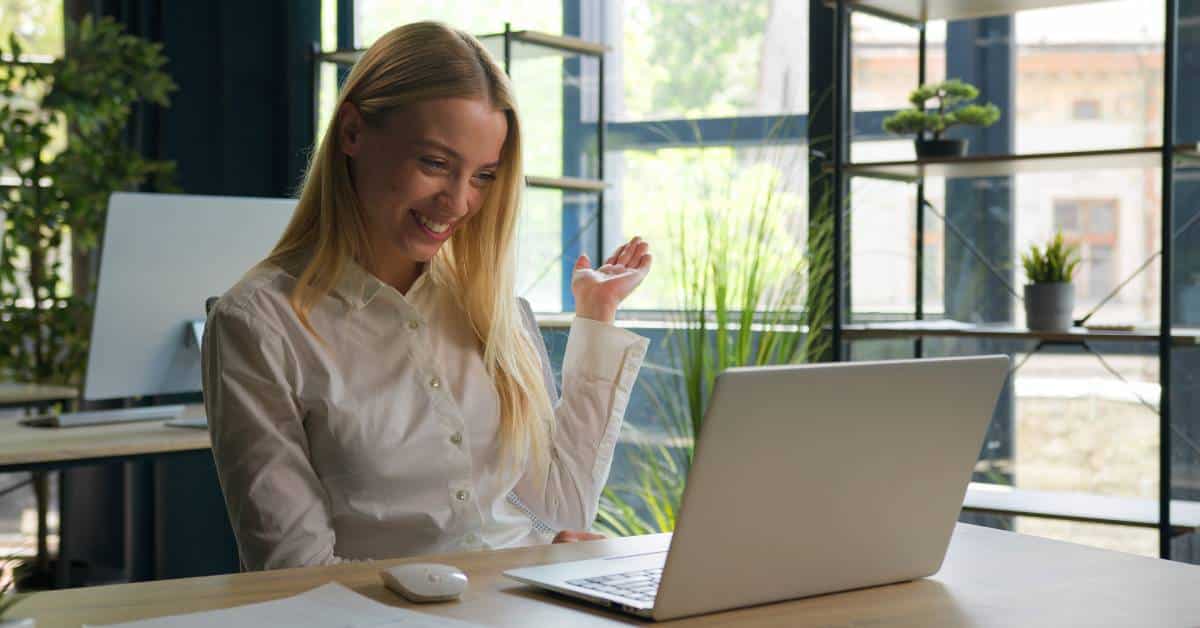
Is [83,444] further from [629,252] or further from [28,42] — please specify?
[28,42]

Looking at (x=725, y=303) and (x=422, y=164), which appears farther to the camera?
(x=725, y=303)

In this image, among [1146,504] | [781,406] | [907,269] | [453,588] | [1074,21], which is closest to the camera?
[781,406]

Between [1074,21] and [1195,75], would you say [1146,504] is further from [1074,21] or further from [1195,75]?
[1074,21]

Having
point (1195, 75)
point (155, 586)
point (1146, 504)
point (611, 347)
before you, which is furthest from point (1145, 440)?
point (155, 586)

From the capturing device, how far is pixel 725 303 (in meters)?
3.28

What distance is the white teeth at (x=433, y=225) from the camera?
169cm

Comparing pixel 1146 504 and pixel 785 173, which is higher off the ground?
pixel 785 173

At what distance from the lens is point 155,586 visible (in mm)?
1247

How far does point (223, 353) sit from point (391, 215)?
0.90 feet

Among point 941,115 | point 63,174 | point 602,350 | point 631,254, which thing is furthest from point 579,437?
point 63,174

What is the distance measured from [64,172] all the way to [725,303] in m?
2.06

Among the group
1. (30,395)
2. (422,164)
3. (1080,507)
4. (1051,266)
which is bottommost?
(1080,507)

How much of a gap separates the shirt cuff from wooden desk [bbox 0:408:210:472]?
1093mm

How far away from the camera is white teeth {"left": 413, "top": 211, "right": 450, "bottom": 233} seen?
5.54 feet
